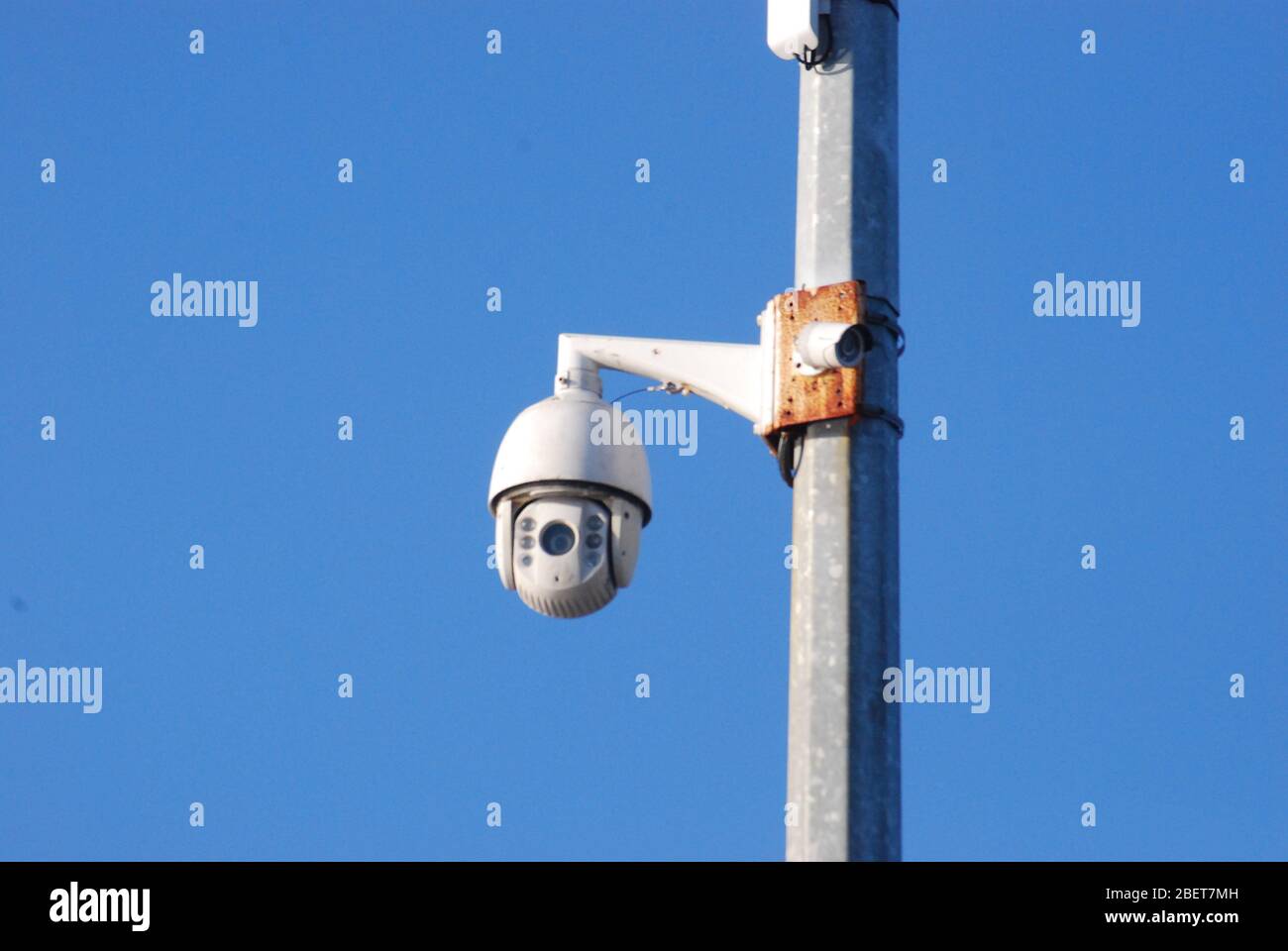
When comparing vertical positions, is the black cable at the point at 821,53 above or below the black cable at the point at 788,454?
above

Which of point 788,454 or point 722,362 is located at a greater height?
point 722,362

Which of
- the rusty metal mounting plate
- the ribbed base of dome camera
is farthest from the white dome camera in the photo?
the rusty metal mounting plate

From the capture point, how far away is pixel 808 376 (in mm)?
4996

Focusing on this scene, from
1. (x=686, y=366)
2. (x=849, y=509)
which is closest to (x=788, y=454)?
(x=849, y=509)

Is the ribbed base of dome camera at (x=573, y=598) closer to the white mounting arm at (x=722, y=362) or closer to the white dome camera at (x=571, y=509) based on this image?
the white dome camera at (x=571, y=509)

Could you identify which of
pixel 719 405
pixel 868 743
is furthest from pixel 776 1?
pixel 868 743

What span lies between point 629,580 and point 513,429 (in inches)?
21.8

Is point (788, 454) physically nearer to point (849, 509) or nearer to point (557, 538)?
point (849, 509)

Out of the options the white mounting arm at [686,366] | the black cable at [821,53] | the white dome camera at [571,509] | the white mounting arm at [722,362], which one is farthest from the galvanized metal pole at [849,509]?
the white dome camera at [571,509]

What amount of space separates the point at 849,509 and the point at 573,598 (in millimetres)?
1013

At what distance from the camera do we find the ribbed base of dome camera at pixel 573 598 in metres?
5.45

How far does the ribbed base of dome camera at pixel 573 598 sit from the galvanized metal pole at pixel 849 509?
0.76 metres

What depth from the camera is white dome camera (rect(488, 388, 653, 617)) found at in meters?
5.45
